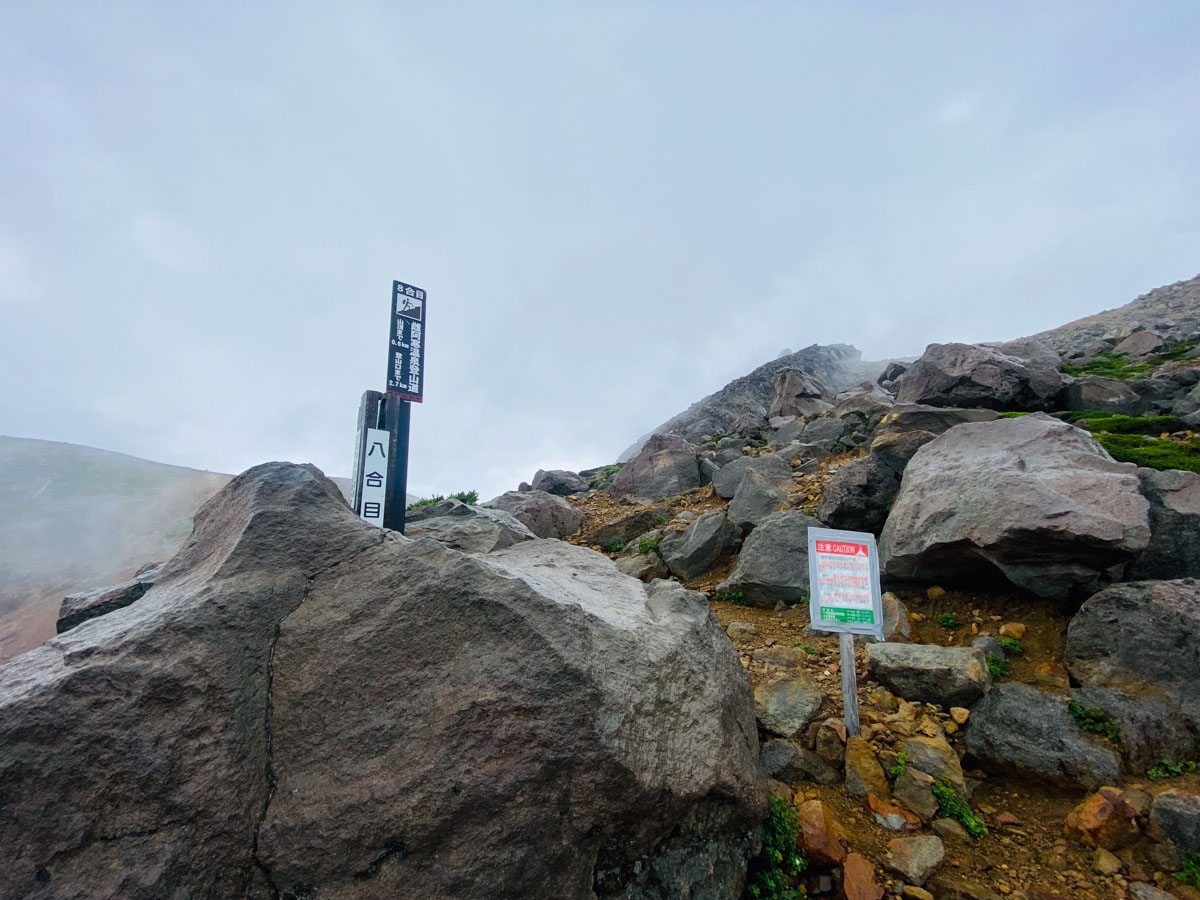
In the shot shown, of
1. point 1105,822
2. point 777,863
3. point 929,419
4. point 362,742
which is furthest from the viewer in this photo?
point 929,419

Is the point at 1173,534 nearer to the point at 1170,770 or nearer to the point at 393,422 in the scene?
the point at 1170,770

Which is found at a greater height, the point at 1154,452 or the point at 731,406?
the point at 731,406

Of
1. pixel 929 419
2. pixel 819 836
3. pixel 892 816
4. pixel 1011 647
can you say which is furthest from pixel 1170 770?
pixel 929 419

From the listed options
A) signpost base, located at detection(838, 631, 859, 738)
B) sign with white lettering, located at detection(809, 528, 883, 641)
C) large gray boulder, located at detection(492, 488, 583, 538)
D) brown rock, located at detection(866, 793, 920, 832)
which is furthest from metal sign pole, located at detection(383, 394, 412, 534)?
brown rock, located at detection(866, 793, 920, 832)

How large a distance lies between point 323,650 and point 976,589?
8.90 m

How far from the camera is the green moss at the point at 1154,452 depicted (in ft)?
32.3

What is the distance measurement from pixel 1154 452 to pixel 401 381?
46.5ft

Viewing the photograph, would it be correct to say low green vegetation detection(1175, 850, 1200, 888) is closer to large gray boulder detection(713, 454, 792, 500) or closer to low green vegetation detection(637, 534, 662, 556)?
low green vegetation detection(637, 534, 662, 556)

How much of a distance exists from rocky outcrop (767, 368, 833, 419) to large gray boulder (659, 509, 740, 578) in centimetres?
1933

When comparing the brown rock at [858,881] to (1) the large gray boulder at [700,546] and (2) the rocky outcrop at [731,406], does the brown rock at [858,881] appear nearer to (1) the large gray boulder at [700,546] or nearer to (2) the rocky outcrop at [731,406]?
(1) the large gray boulder at [700,546]

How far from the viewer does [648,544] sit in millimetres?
13523

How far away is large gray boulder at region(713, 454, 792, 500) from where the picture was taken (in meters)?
15.9

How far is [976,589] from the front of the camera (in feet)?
27.7

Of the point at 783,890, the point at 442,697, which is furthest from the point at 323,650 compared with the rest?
the point at 783,890
